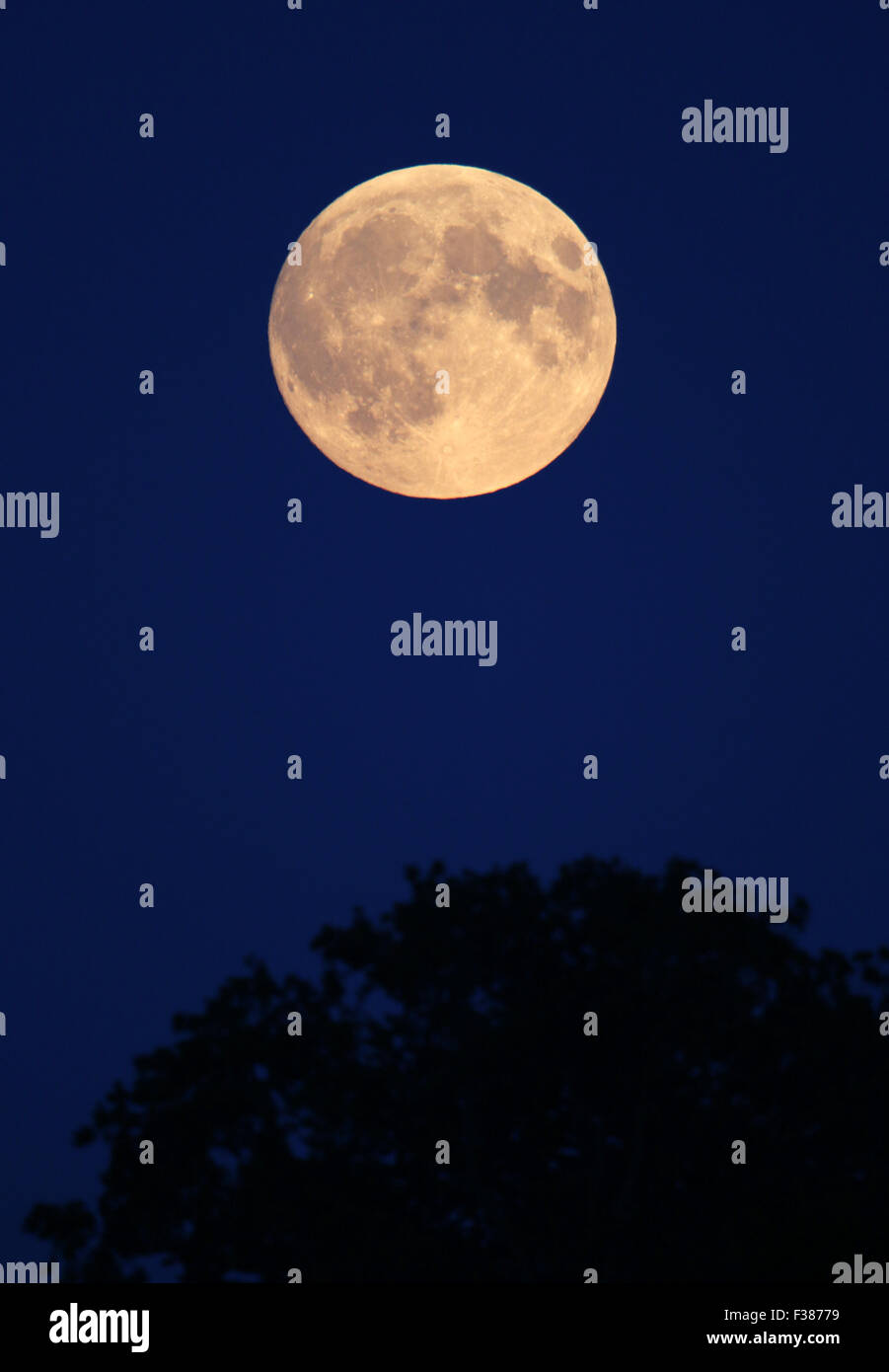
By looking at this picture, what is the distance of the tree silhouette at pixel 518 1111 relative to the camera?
63.0ft

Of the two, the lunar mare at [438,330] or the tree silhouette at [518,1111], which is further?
the tree silhouette at [518,1111]

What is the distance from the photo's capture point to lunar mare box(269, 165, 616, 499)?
14938mm

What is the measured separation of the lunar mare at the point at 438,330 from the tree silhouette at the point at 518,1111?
8.20m

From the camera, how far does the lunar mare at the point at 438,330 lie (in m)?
14.9

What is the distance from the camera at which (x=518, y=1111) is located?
2005 centimetres

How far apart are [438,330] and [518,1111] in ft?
37.6

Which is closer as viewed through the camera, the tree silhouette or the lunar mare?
the lunar mare

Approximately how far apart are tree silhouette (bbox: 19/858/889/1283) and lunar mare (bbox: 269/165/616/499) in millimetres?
8205

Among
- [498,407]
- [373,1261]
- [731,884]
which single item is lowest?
[373,1261]

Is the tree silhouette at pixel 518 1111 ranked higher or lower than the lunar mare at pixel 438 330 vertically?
lower

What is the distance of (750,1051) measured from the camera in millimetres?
20031
